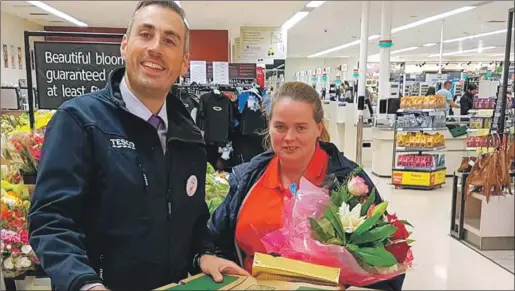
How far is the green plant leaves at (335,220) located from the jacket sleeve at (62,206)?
1.94 feet

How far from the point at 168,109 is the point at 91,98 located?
0.77 feet

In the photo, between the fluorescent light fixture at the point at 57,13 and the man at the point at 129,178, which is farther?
the fluorescent light fixture at the point at 57,13

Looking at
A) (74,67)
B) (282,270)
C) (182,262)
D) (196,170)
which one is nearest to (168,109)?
(196,170)

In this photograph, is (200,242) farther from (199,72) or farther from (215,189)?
(199,72)

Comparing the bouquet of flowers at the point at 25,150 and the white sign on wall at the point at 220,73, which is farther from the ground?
the white sign on wall at the point at 220,73

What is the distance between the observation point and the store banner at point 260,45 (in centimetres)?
1176

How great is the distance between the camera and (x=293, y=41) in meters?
19.6

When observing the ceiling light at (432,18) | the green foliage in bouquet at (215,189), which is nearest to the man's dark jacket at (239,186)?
the green foliage in bouquet at (215,189)

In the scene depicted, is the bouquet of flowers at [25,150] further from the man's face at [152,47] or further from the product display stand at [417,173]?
the product display stand at [417,173]

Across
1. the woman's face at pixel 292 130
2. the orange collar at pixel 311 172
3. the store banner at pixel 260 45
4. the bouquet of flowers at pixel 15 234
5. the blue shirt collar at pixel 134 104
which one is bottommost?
the bouquet of flowers at pixel 15 234

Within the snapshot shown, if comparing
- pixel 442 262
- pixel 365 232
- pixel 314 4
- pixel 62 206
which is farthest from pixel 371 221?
pixel 314 4

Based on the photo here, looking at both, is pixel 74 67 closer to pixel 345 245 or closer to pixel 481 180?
pixel 345 245

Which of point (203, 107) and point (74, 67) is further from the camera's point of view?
point (203, 107)

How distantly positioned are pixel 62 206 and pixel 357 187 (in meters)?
0.79
